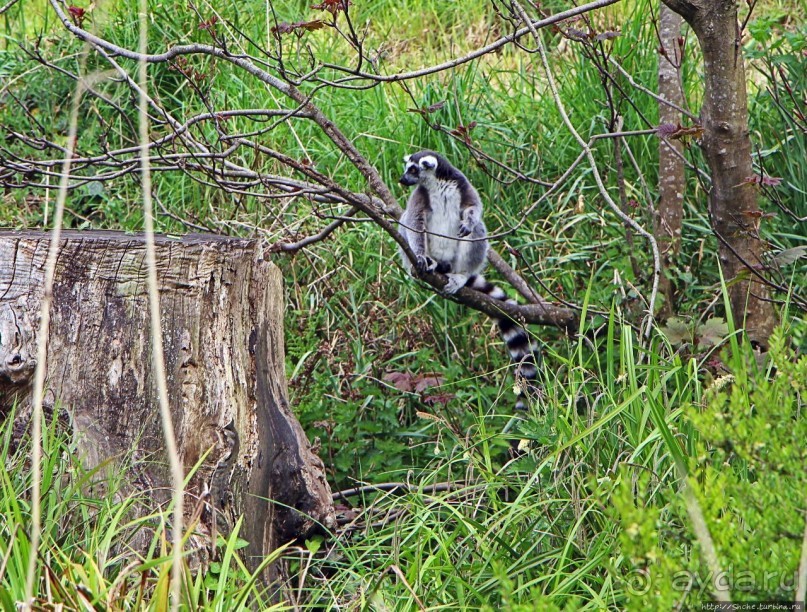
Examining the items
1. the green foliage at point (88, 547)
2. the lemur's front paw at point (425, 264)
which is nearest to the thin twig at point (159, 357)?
the green foliage at point (88, 547)

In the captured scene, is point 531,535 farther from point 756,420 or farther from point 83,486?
point 83,486

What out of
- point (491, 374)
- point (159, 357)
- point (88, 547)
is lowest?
point (88, 547)

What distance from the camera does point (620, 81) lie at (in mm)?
5078

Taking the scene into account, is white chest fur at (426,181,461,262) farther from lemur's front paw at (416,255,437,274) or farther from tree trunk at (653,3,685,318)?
tree trunk at (653,3,685,318)

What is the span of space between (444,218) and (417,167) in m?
0.37

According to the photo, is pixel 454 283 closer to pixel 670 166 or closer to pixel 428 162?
pixel 428 162

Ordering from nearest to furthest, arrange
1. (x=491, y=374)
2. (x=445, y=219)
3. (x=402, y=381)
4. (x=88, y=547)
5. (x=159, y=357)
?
(x=159, y=357) < (x=88, y=547) < (x=402, y=381) < (x=491, y=374) < (x=445, y=219)

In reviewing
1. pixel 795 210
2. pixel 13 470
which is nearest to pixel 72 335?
pixel 13 470

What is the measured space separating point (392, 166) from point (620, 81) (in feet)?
4.79

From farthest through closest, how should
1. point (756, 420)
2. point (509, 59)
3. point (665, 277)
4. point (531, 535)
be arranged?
1. point (509, 59)
2. point (665, 277)
3. point (531, 535)
4. point (756, 420)

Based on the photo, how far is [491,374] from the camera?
4.41 m

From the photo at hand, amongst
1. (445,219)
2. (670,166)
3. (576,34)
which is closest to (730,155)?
(576,34)

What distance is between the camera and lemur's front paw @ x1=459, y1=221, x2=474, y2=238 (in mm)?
4661

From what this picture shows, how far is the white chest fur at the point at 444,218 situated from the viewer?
487cm
